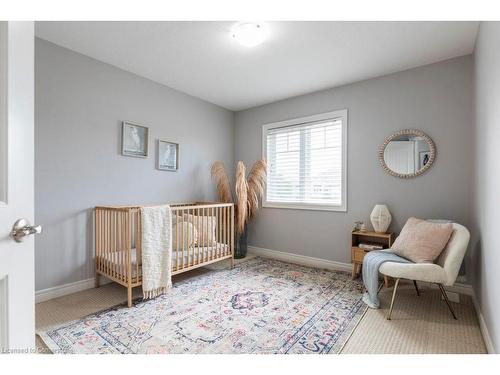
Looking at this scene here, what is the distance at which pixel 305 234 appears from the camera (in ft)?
11.4

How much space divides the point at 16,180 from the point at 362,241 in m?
3.01

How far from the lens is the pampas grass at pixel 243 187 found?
358cm

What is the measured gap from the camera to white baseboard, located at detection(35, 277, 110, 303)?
2238 mm

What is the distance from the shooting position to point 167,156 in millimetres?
3256

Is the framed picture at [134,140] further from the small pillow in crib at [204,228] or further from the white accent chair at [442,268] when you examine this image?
the white accent chair at [442,268]

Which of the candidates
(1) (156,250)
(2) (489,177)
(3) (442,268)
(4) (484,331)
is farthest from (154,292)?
(2) (489,177)

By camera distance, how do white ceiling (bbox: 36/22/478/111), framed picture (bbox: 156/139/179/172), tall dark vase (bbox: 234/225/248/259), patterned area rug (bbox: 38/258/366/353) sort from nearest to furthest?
patterned area rug (bbox: 38/258/366/353), white ceiling (bbox: 36/22/478/111), framed picture (bbox: 156/139/179/172), tall dark vase (bbox: 234/225/248/259)

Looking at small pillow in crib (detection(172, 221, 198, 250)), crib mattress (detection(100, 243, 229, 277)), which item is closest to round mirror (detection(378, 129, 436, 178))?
crib mattress (detection(100, 243, 229, 277))

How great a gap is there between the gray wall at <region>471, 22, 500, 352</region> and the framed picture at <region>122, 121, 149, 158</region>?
3055 millimetres

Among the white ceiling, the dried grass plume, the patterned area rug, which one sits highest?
the white ceiling

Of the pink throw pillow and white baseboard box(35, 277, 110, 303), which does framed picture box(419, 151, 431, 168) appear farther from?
white baseboard box(35, 277, 110, 303)

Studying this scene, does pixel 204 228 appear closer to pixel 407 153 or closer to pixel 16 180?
pixel 16 180

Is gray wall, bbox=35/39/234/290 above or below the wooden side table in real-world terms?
above

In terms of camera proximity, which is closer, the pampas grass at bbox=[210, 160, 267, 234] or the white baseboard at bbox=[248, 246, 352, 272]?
the white baseboard at bbox=[248, 246, 352, 272]
